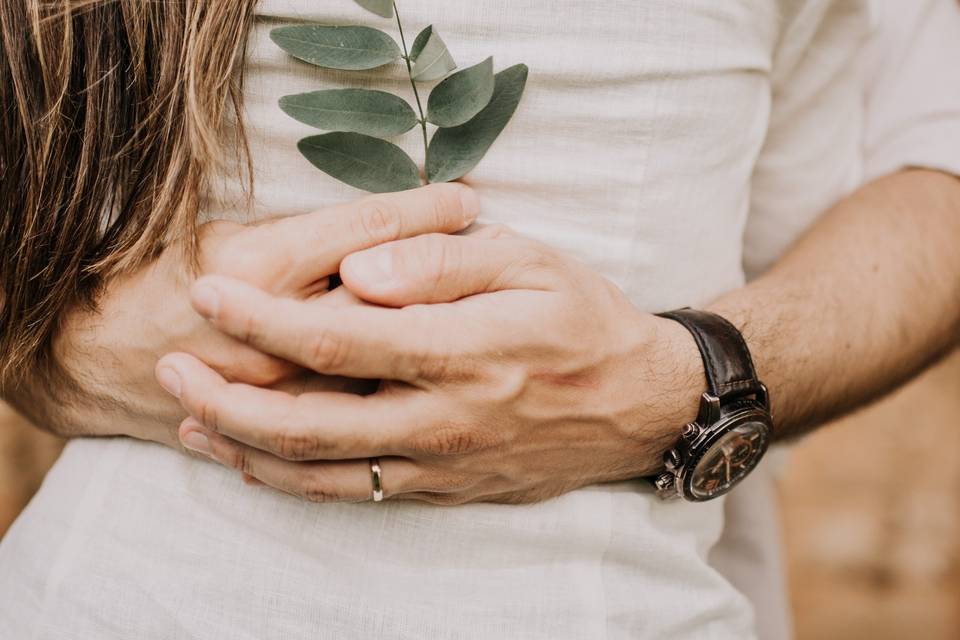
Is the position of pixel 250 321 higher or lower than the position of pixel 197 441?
higher

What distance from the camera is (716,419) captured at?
0.74 m

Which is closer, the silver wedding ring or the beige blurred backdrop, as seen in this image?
the silver wedding ring

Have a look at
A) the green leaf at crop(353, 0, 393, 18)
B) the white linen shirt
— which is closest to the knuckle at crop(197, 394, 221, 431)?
the green leaf at crop(353, 0, 393, 18)

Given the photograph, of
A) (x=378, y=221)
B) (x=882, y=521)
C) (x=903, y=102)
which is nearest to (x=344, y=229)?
(x=378, y=221)

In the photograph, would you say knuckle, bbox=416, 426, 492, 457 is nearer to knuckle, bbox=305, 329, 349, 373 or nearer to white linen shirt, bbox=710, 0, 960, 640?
knuckle, bbox=305, 329, 349, 373

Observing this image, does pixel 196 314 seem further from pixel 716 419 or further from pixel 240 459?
pixel 716 419

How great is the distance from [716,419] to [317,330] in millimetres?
391

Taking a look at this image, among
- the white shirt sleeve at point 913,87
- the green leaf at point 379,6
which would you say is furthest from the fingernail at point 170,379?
the white shirt sleeve at point 913,87

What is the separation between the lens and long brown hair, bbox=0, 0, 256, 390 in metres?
0.66

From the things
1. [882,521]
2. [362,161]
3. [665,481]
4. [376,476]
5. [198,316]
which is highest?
[362,161]

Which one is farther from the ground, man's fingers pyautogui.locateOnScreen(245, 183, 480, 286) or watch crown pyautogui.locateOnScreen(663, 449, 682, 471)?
man's fingers pyautogui.locateOnScreen(245, 183, 480, 286)

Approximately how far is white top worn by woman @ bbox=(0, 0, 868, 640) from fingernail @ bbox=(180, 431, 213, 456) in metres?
0.08

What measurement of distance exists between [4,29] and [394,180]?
35cm

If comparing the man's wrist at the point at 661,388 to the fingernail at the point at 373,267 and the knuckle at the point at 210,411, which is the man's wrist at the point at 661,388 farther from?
the knuckle at the point at 210,411
